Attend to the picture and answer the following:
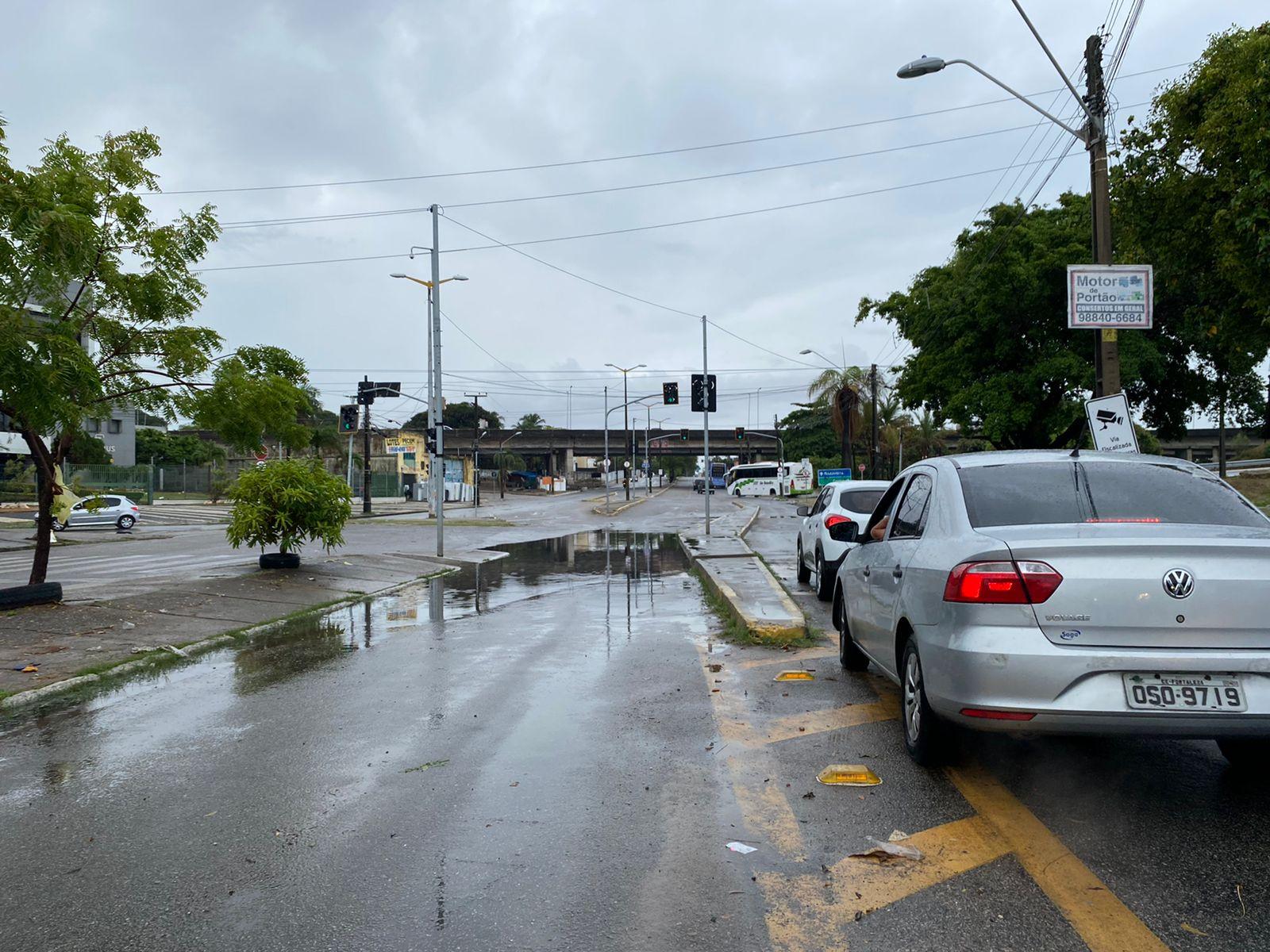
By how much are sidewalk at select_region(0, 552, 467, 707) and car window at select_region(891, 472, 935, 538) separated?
21.9 ft

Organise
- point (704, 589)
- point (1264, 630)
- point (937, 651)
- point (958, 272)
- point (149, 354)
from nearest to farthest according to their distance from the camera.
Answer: point (1264, 630)
point (937, 651)
point (149, 354)
point (704, 589)
point (958, 272)

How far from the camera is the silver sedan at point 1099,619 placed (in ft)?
13.5

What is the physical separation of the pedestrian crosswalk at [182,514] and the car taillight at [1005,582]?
36721 mm

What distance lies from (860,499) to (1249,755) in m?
9.08

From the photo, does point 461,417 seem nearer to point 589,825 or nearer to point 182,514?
point 182,514

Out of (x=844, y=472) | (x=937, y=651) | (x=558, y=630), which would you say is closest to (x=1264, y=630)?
(x=937, y=651)

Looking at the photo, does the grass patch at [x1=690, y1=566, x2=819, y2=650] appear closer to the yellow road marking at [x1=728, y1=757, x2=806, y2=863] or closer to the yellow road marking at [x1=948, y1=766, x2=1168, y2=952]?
the yellow road marking at [x1=728, y1=757, x2=806, y2=863]

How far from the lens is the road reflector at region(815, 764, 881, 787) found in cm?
490

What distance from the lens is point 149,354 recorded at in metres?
11.3

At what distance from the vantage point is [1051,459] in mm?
5609

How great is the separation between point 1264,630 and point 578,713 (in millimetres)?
Answer: 4070

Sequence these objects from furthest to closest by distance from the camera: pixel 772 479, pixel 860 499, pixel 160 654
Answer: pixel 772 479 → pixel 860 499 → pixel 160 654

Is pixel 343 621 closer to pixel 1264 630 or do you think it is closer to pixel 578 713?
pixel 578 713

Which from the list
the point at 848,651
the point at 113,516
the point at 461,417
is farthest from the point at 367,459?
the point at 461,417
